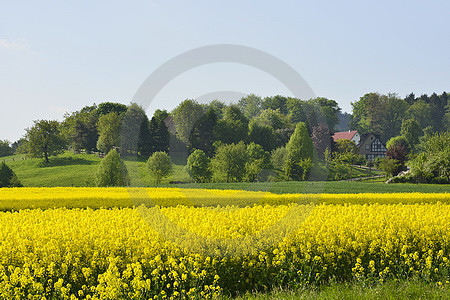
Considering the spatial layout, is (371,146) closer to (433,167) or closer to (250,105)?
(433,167)

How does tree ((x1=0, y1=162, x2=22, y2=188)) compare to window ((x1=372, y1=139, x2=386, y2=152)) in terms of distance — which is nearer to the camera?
tree ((x1=0, y1=162, x2=22, y2=188))

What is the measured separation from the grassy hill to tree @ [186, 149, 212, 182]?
1.35m

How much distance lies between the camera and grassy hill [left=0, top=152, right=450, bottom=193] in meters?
34.2

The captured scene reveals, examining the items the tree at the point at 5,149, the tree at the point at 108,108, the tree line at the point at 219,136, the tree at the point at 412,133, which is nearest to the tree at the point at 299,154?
the tree line at the point at 219,136

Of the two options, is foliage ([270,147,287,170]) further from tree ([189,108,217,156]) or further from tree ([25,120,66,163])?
tree ([25,120,66,163])

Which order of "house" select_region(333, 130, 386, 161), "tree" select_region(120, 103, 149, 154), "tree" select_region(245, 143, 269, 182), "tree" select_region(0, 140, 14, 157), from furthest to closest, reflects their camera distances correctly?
"house" select_region(333, 130, 386, 161)
"tree" select_region(0, 140, 14, 157)
"tree" select_region(245, 143, 269, 182)
"tree" select_region(120, 103, 149, 154)

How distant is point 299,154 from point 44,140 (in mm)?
43413

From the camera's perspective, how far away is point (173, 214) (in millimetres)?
12492

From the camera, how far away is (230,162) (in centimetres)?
4628

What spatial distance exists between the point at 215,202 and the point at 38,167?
54951 mm

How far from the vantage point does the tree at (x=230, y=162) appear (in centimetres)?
4478

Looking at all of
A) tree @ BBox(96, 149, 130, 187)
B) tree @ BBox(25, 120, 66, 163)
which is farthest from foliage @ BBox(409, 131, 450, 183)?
tree @ BBox(25, 120, 66, 163)

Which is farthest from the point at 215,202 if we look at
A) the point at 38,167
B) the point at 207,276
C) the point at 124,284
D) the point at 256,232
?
the point at 38,167

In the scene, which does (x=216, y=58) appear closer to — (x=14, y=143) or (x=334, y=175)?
(x=334, y=175)
